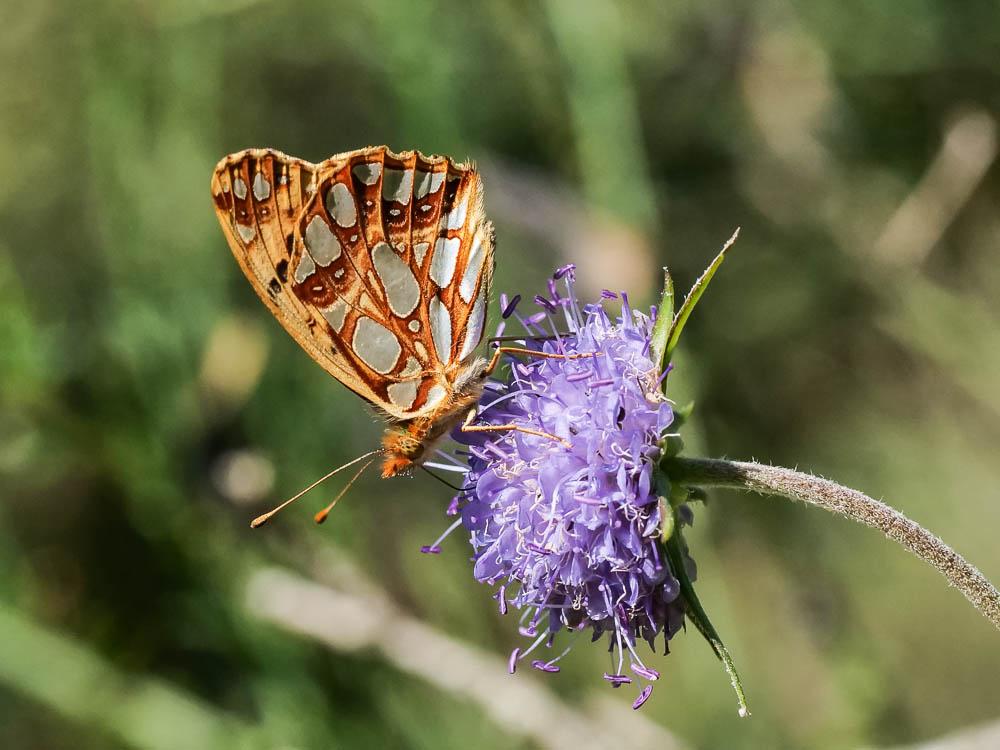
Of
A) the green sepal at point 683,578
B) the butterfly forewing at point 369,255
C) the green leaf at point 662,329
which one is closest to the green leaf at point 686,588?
the green sepal at point 683,578

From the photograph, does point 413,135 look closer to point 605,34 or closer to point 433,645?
point 605,34

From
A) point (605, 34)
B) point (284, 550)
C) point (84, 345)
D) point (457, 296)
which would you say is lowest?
point (284, 550)

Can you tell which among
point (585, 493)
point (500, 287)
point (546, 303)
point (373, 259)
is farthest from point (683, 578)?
point (500, 287)

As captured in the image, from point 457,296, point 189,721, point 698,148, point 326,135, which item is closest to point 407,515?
point 189,721

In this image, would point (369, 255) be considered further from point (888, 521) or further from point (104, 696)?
point (104, 696)

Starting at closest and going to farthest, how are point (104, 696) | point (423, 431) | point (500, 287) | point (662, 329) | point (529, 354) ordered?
point (662, 329), point (529, 354), point (423, 431), point (104, 696), point (500, 287)

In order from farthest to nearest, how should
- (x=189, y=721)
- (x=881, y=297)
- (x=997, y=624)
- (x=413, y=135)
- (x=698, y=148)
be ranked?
(x=698, y=148) → (x=881, y=297) → (x=413, y=135) → (x=189, y=721) → (x=997, y=624)

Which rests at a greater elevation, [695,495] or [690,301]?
[690,301]
